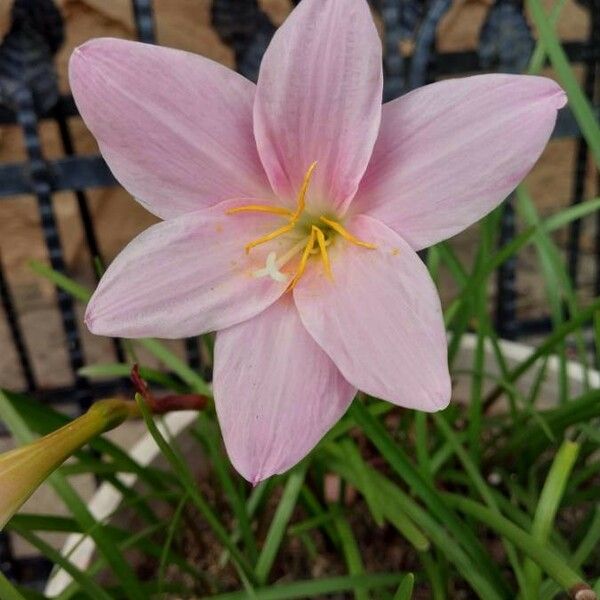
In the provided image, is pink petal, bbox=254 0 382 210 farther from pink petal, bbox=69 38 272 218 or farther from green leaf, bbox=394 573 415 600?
green leaf, bbox=394 573 415 600

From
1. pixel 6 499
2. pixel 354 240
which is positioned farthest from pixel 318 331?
pixel 6 499

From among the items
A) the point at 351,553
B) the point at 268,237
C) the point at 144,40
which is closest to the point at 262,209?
the point at 268,237

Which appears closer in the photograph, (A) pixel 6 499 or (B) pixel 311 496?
(A) pixel 6 499

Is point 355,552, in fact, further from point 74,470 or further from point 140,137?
point 140,137

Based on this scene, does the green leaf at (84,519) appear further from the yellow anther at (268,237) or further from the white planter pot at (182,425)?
the yellow anther at (268,237)

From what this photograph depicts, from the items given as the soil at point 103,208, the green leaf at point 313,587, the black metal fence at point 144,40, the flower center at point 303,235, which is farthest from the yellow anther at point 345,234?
the soil at point 103,208

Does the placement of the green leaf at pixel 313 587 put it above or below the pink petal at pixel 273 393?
below

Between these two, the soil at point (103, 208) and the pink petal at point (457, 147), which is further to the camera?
the soil at point (103, 208)

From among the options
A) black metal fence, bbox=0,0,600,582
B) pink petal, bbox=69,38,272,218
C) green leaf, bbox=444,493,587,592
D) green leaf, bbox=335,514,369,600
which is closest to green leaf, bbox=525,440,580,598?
green leaf, bbox=444,493,587,592
